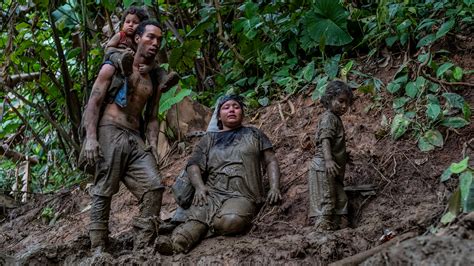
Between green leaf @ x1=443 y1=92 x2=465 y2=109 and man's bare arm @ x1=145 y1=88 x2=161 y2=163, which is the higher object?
man's bare arm @ x1=145 y1=88 x2=161 y2=163

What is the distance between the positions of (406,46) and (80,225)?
174 inches

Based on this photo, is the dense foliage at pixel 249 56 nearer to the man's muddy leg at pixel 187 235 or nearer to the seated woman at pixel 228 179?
the seated woman at pixel 228 179

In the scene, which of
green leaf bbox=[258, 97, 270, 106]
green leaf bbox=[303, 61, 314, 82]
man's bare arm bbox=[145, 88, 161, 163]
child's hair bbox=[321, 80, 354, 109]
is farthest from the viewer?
green leaf bbox=[258, 97, 270, 106]

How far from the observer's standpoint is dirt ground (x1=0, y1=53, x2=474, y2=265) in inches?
152

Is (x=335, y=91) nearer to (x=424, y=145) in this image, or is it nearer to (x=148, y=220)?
(x=424, y=145)

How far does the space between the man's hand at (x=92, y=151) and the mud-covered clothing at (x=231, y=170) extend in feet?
3.15

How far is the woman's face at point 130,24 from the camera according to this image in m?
5.45

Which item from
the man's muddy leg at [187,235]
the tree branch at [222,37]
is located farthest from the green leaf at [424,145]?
the tree branch at [222,37]

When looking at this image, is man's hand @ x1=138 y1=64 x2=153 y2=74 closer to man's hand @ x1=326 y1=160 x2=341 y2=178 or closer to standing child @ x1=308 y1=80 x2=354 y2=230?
standing child @ x1=308 y1=80 x2=354 y2=230

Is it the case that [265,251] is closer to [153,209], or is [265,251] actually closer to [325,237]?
[325,237]

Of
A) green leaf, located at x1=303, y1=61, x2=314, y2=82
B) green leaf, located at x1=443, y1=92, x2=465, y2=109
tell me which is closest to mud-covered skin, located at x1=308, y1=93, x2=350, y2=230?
green leaf, located at x1=443, y1=92, x2=465, y2=109

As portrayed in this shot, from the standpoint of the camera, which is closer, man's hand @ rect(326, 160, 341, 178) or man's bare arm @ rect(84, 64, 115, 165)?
man's hand @ rect(326, 160, 341, 178)

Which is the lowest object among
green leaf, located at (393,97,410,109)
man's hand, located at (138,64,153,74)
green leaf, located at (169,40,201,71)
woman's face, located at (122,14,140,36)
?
green leaf, located at (393,97,410,109)

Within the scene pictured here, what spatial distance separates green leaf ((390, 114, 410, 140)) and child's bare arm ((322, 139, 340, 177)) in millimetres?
1152
